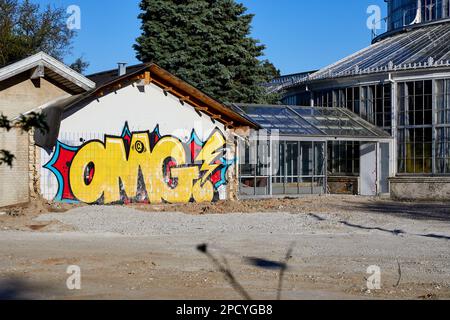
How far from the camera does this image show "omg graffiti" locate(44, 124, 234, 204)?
2578 centimetres

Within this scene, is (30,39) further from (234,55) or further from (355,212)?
(355,212)

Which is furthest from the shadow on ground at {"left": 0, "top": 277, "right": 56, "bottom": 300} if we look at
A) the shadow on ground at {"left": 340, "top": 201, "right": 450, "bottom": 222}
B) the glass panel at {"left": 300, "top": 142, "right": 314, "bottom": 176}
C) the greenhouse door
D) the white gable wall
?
the greenhouse door

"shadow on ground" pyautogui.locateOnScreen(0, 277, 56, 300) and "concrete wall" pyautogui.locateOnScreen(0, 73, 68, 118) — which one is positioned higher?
"concrete wall" pyautogui.locateOnScreen(0, 73, 68, 118)

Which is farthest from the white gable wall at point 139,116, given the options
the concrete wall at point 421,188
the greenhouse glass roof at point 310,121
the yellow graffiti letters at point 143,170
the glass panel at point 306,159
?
the concrete wall at point 421,188

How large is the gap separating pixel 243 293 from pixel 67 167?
16126 mm

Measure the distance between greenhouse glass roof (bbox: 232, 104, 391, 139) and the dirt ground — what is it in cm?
741

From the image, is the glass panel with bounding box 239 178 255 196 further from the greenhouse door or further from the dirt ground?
the greenhouse door

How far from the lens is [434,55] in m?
35.9

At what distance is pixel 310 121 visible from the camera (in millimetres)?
35312

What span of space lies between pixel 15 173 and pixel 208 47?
19.8 metres

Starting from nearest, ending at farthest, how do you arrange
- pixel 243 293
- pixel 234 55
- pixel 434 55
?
pixel 243 293 → pixel 434 55 → pixel 234 55

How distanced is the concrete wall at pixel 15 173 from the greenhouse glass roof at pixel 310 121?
11.0m

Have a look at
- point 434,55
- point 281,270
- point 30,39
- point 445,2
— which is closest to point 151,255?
point 281,270

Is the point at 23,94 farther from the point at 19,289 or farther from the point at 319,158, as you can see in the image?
the point at 19,289
